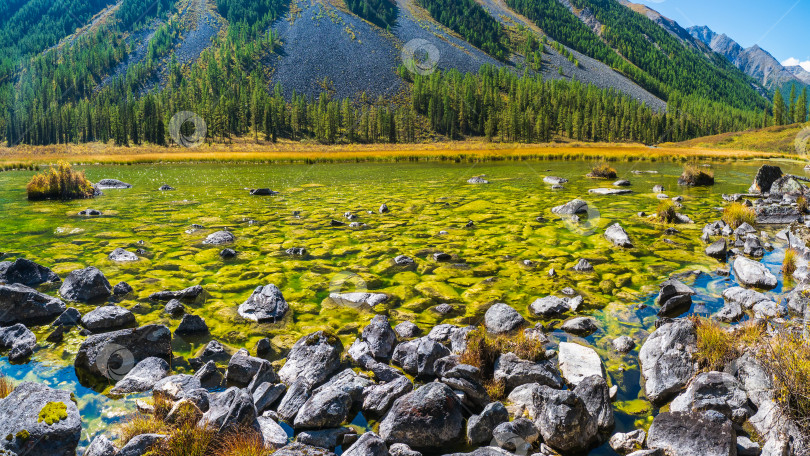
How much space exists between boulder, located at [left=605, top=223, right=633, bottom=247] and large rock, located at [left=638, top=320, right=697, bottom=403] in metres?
7.13

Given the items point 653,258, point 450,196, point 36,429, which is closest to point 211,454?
point 36,429

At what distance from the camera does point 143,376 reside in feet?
19.5

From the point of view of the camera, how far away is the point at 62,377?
6.01m

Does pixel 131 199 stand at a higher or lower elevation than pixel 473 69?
lower

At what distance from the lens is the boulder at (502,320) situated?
7426 millimetres

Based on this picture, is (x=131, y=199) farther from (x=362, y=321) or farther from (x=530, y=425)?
(x=530, y=425)

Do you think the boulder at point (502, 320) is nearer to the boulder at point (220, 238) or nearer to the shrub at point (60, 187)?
the boulder at point (220, 238)

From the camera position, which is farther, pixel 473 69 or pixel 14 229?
pixel 473 69

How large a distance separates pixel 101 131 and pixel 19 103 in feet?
147

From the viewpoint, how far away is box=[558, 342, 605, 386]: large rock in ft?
19.0

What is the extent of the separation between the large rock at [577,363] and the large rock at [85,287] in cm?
929

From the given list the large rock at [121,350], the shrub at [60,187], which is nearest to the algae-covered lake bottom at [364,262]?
the large rock at [121,350]

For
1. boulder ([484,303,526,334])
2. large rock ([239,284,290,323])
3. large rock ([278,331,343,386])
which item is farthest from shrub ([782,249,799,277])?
large rock ([239,284,290,323])

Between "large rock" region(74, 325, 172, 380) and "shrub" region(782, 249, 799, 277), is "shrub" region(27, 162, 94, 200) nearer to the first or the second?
"large rock" region(74, 325, 172, 380)
